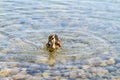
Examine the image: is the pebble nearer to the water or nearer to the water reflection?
the water

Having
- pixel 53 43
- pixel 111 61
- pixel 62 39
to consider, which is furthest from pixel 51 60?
pixel 62 39

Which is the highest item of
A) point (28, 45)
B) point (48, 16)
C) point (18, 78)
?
point (48, 16)

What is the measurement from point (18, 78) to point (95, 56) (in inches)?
119

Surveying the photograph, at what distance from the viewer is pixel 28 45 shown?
39.1ft

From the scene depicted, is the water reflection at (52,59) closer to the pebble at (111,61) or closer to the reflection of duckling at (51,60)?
the reflection of duckling at (51,60)

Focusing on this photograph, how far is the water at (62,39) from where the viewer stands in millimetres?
9891

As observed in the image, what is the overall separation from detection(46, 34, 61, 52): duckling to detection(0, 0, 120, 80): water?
227 mm

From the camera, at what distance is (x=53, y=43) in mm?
11750

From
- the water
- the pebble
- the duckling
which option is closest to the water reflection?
the water

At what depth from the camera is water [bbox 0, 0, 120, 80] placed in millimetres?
9891

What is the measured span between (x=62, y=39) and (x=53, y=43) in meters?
1.05

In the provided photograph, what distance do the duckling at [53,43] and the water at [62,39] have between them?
8.9 inches

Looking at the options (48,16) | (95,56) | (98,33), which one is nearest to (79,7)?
(48,16)

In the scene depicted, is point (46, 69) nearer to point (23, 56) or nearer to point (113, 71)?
point (23, 56)
